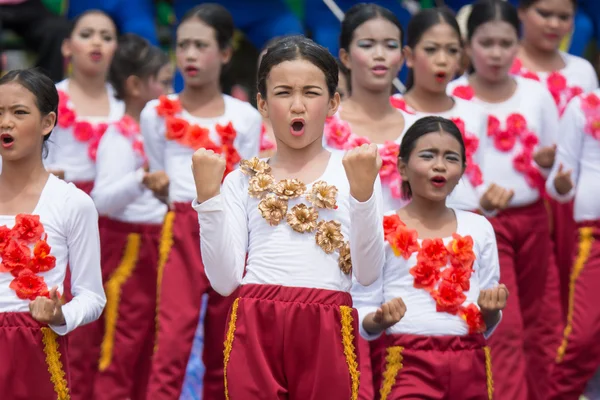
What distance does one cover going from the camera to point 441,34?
6.75m

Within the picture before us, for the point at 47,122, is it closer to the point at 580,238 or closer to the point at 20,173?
the point at 20,173

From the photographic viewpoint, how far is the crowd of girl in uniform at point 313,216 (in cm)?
482

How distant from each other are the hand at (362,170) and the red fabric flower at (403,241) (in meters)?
1.01

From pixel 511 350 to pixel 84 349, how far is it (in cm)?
239

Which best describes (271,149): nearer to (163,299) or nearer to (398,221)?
(163,299)

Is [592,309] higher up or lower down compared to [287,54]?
lower down

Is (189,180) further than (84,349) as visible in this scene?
No

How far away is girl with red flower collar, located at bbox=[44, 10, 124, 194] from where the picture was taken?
7578mm

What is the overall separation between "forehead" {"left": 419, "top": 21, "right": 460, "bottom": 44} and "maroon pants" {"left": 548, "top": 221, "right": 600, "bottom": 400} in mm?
1231

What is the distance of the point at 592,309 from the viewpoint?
6812mm

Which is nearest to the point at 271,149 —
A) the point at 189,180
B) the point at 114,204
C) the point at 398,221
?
the point at 189,180

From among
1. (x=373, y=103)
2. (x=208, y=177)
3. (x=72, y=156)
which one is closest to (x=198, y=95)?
(x=72, y=156)

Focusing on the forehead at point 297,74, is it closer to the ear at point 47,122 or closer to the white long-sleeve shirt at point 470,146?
the ear at point 47,122

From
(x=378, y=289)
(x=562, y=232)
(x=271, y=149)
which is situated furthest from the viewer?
(x=562, y=232)
